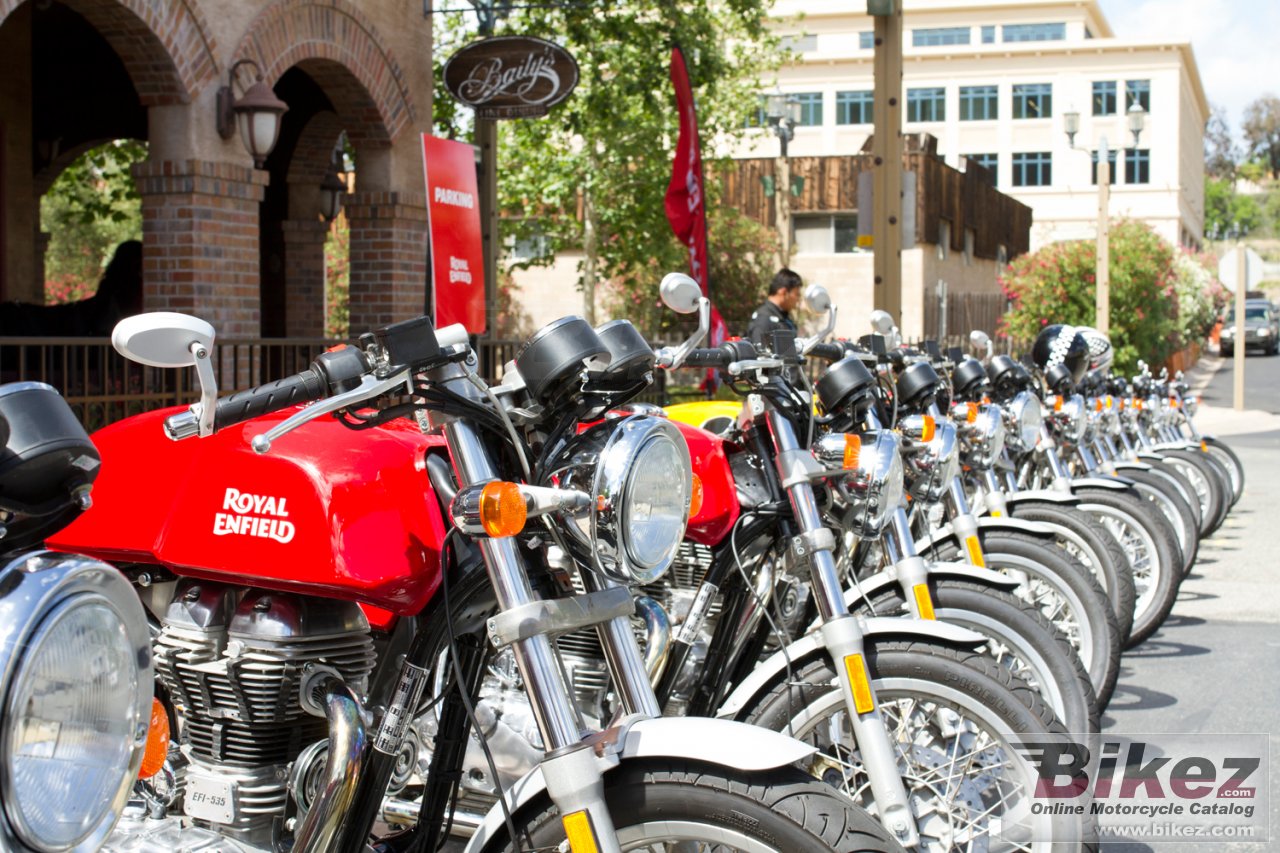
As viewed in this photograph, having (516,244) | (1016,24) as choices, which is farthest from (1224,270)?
(1016,24)

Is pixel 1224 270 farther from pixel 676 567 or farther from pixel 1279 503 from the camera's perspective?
pixel 676 567

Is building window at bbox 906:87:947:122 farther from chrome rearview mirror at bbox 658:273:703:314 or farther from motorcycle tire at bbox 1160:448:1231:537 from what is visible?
chrome rearview mirror at bbox 658:273:703:314

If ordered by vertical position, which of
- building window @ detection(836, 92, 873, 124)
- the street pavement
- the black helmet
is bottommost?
the street pavement

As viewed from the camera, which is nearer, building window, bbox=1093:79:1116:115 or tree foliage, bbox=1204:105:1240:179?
building window, bbox=1093:79:1116:115

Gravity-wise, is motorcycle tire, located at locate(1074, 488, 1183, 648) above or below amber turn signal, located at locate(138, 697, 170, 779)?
below

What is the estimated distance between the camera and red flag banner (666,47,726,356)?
11344 mm

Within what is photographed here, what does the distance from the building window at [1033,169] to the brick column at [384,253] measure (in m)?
57.7

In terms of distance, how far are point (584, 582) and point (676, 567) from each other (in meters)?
1.52

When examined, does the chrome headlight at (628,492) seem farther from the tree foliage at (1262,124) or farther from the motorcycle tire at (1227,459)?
the tree foliage at (1262,124)

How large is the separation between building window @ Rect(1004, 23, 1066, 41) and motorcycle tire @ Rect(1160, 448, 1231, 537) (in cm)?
6703

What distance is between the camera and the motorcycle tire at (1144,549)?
6.18 meters

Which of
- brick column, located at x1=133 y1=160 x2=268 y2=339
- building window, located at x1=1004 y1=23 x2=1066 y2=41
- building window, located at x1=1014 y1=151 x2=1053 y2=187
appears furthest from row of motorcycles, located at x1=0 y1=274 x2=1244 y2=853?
building window, located at x1=1004 y1=23 x2=1066 y2=41

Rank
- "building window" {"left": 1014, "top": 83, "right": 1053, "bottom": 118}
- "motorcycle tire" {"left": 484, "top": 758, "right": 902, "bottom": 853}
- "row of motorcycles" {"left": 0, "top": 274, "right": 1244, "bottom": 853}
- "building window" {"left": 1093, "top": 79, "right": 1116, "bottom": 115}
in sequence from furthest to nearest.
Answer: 1. "building window" {"left": 1014, "top": 83, "right": 1053, "bottom": 118}
2. "building window" {"left": 1093, "top": 79, "right": 1116, "bottom": 115}
3. "motorcycle tire" {"left": 484, "top": 758, "right": 902, "bottom": 853}
4. "row of motorcycles" {"left": 0, "top": 274, "right": 1244, "bottom": 853}

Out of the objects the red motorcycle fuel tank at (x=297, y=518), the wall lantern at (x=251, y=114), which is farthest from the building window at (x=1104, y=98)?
the red motorcycle fuel tank at (x=297, y=518)
